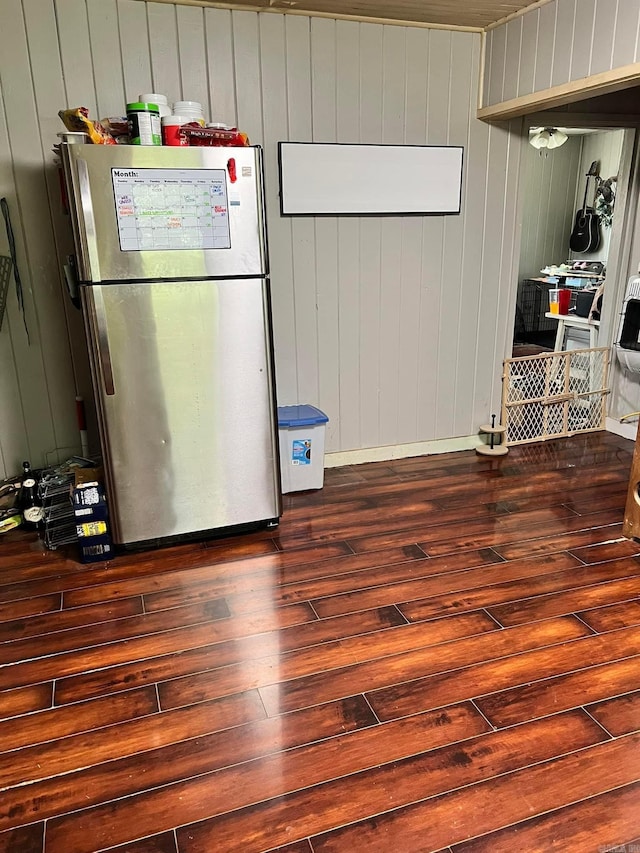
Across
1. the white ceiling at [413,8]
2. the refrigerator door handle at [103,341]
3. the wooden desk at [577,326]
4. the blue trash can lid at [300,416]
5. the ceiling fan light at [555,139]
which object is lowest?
the blue trash can lid at [300,416]

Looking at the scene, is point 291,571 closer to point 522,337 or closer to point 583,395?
point 583,395

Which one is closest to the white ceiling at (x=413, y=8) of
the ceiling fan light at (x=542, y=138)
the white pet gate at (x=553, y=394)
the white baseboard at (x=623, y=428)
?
the white pet gate at (x=553, y=394)

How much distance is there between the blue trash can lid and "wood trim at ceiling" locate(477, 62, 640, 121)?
74.4 inches

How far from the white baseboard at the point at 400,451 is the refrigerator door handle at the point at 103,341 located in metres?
1.56

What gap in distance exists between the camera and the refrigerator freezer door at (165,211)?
7.90 ft

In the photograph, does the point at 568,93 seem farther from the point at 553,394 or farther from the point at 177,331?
the point at 177,331

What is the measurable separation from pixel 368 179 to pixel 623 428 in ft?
7.88

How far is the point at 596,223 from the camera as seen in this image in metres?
7.51

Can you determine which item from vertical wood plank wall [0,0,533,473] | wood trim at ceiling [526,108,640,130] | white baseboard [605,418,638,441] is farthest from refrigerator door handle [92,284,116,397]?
white baseboard [605,418,638,441]

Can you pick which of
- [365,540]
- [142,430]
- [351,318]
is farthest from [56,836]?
[351,318]

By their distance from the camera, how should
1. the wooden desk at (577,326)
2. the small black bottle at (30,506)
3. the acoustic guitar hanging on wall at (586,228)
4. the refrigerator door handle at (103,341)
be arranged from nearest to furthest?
the refrigerator door handle at (103,341) < the small black bottle at (30,506) < the wooden desk at (577,326) < the acoustic guitar hanging on wall at (586,228)

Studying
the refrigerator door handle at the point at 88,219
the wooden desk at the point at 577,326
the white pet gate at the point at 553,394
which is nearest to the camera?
the refrigerator door handle at the point at 88,219

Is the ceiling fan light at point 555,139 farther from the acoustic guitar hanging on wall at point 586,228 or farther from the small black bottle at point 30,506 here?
the small black bottle at point 30,506

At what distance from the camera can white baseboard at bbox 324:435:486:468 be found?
386 centimetres
